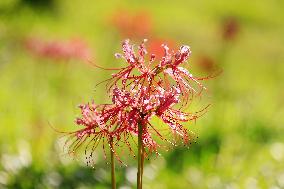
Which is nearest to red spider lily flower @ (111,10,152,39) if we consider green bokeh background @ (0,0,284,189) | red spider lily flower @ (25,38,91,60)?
green bokeh background @ (0,0,284,189)

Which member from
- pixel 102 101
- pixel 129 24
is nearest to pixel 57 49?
pixel 102 101

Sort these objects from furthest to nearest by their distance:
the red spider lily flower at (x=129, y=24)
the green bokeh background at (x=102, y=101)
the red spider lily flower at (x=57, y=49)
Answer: the red spider lily flower at (x=129, y=24)
the red spider lily flower at (x=57, y=49)
the green bokeh background at (x=102, y=101)

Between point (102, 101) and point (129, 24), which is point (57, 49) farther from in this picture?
Answer: point (129, 24)

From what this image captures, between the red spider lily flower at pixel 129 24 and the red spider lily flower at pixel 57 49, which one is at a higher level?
the red spider lily flower at pixel 129 24

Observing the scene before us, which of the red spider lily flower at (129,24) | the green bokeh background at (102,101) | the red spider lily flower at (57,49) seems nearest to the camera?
the green bokeh background at (102,101)

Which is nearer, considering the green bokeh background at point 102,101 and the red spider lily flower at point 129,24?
the green bokeh background at point 102,101

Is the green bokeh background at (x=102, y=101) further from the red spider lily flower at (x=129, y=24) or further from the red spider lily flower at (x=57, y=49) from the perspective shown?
the red spider lily flower at (x=129, y=24)

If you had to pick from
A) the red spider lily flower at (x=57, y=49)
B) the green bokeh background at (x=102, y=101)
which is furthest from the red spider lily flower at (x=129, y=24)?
the red spider lily flower at (x=57, y=49)

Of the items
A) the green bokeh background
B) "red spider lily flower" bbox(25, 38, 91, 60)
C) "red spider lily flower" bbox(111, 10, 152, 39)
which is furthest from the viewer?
"red spider lily flower" bbox(111, 10, 152, 39)

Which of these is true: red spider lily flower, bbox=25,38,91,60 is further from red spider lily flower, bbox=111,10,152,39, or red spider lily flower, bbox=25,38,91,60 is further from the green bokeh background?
red spider lily flower, bbox=111,10,152,39
